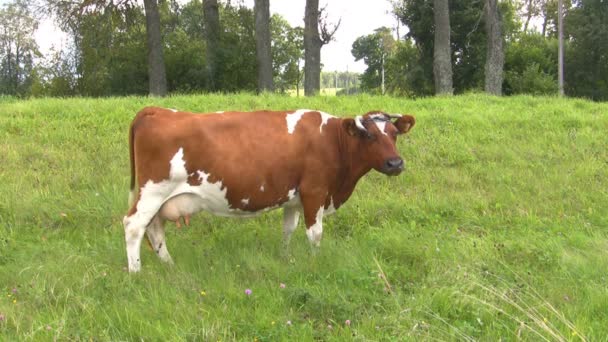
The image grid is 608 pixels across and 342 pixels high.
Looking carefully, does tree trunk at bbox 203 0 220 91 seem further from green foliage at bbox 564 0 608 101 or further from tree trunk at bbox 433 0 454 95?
green foliage at bbox 564 0 608 101

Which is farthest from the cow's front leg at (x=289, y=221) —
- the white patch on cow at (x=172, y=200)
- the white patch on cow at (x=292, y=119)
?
the white patch on cow at (x=292, y=119)

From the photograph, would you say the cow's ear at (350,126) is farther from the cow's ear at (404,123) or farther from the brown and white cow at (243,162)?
the cow's ear at (404,123)

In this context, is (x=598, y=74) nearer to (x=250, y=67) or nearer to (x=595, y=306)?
(x=250, y=67)

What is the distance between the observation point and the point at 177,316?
3.98 meters

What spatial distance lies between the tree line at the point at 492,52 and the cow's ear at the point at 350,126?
1260 cm

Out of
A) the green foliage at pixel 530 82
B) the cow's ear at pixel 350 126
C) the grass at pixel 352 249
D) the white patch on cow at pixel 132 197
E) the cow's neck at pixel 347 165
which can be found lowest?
the grass at pixel 352 249

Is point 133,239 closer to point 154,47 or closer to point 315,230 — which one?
point 315,230

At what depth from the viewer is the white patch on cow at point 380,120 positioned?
216 inches

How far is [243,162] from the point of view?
17.1ft

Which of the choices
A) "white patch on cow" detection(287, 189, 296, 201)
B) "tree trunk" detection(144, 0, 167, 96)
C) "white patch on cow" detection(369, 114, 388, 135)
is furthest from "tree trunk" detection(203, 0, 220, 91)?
"white patch on cow" detection(287, 189, 296, 201)

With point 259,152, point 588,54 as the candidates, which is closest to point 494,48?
point 259,152

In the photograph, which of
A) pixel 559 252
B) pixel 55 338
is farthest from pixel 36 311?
pixel 559 252

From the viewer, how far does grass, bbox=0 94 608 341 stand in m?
3.91

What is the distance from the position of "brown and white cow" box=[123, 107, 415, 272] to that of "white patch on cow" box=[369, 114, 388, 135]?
1 cm
